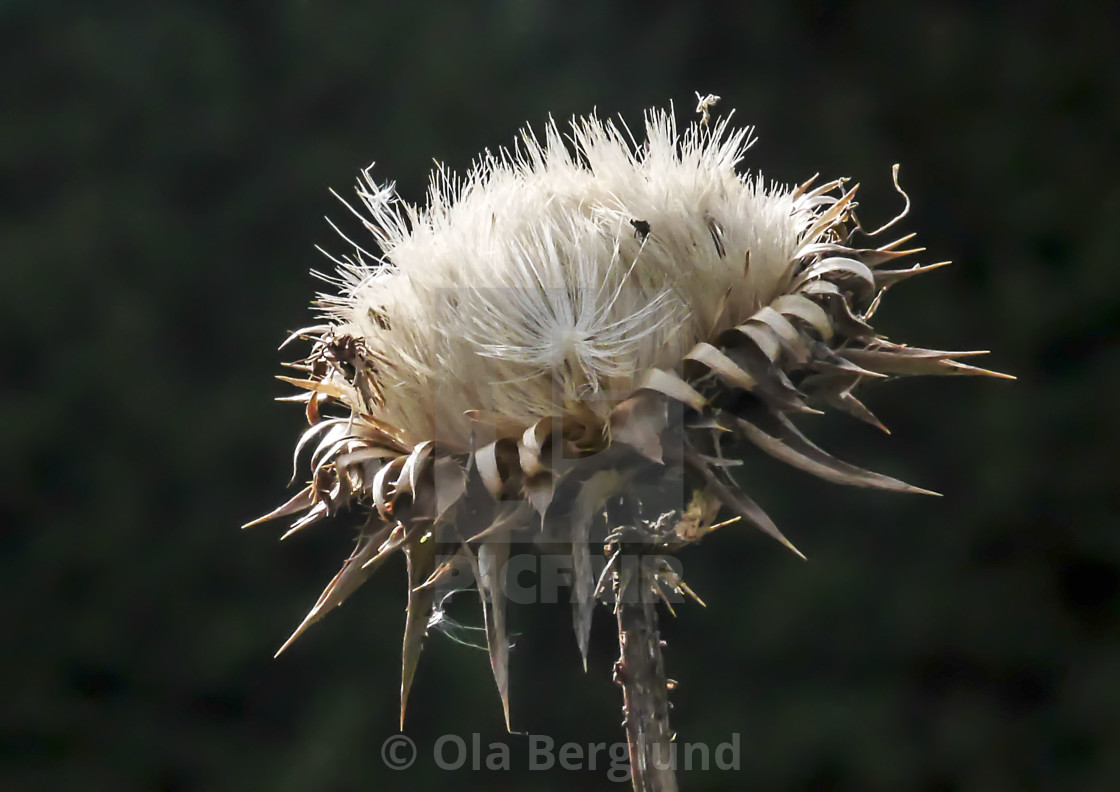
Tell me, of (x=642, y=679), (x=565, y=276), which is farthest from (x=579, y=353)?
(x=642, y=679)

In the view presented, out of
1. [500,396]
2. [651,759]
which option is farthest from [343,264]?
[651,759]

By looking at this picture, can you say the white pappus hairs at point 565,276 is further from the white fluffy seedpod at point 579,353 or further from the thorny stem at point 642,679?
the thorny stem at point 642,679

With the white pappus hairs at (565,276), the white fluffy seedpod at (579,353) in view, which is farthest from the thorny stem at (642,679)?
the white pappus hairs at (565,276)

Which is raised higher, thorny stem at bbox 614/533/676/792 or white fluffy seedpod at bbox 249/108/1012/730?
white fluffy seedpod at bbox 249/108/1012/730

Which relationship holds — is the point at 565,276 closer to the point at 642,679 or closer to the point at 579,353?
the point at 579,353

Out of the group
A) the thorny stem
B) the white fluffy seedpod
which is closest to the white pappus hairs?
the white fluffy seedpod

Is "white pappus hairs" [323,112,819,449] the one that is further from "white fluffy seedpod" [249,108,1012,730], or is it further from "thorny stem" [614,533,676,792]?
"thorny stem" [614,533,676,792]

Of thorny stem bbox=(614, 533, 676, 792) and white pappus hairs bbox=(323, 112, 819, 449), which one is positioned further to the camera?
thorny stem bbox=(614, 533, 676, 792)
